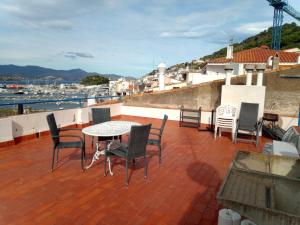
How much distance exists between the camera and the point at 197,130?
7.00 meters

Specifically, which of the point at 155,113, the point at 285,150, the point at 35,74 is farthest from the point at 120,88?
the point at 35,74

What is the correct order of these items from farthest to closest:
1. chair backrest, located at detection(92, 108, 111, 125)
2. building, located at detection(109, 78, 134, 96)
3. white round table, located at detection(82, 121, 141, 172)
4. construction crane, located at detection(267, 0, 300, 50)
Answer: construction crane, located at detection(267, 0, 300, 50) → building, located at detection(109, 78, 134, 96) → chair backrest, located at detection(92, 108, 111, 125) → white round table, located at detection(82, 121, 141, 172)

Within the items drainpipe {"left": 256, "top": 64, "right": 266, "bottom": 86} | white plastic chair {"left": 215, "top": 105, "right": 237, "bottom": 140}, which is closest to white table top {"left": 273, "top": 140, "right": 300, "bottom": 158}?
white plastic chair {"left": 215, "top": 105, "right": 237, "bottom": 140}

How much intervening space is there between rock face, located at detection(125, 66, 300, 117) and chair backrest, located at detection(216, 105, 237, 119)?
1.86 m

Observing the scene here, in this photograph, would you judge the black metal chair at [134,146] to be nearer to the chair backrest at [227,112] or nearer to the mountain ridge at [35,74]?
the chair backrest at [227,112]

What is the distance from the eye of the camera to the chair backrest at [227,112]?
19.2 ft

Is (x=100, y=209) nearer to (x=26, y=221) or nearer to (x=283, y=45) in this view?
(x=26, y=221)

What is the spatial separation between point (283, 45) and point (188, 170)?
35.5 meters

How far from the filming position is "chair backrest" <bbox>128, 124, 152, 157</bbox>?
3129mm

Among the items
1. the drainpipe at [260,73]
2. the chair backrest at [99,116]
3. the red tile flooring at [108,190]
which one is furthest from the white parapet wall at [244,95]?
the chair backrest at [99,116]

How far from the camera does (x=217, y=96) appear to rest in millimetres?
8242

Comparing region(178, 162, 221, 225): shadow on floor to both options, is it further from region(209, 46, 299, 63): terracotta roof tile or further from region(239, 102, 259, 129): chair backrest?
region(209, 46, 299, 63): terracotta roof tile

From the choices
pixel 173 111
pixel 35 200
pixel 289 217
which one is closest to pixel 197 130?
pixel 173 111

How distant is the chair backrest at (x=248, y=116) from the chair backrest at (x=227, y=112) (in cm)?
24
